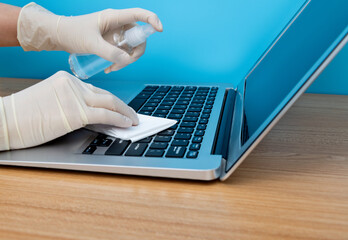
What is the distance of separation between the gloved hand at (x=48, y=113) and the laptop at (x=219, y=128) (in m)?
0.03

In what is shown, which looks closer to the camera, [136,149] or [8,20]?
[136,149]

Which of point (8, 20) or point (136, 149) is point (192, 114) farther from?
point (8, 20)

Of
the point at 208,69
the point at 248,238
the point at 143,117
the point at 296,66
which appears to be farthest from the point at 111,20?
the point at 248,238

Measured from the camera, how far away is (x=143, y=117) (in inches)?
34.6

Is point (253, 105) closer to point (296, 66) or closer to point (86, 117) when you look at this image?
point (296, 66)

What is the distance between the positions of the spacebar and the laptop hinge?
0.22 m

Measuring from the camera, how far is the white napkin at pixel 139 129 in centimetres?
78

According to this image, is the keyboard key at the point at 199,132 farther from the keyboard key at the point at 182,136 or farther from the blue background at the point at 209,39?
the blue background at the point at 209,39

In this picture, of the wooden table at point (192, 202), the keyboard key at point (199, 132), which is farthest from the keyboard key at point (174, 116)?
the wooden table at point (192, 202)

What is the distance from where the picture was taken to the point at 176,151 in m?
A: 0.71

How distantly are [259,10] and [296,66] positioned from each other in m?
0.58

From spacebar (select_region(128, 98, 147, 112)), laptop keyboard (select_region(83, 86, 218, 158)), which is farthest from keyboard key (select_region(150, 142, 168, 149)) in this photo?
spacebar (select_region(128, 98, 147, 112))


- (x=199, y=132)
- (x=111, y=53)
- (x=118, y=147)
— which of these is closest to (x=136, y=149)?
(x=118, y=147)

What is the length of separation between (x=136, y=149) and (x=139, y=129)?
0.28ft
